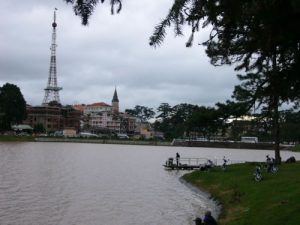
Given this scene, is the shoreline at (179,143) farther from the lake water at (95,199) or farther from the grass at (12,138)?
the lake water at (95,199)

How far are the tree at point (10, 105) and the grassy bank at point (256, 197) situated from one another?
13663cm

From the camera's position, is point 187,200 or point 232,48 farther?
point 187,200

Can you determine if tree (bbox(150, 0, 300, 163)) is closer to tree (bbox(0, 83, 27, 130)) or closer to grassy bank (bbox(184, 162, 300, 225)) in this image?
grassy bank (bbox(184, 162, 300, 225))

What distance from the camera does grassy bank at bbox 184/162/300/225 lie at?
2154 centimetres

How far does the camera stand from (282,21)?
6199mm

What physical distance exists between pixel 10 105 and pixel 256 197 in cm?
15363

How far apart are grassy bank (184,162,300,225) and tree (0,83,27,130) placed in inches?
5379

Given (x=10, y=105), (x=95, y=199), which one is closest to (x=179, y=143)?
(x=10, y=105)

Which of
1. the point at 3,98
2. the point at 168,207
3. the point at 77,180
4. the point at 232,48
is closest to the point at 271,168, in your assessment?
the point at 168,207

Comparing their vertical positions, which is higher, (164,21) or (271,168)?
(164,21)

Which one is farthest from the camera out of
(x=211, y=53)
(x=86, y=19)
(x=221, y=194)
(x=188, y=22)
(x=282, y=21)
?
(x=221, y=194)

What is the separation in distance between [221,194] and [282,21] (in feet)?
104

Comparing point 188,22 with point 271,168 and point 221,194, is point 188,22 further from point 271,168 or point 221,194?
point 271,168

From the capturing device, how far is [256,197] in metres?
29.1
